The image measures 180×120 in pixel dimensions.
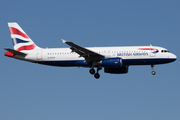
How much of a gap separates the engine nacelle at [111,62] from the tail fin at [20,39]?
12.2 m

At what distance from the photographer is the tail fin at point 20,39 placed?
54.6 meters

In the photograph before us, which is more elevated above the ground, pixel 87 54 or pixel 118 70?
pixel 87 54

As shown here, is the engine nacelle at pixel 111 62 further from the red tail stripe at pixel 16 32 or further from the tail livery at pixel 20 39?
the red tail stripe at pixel 16 32

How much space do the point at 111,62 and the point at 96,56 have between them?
246cm

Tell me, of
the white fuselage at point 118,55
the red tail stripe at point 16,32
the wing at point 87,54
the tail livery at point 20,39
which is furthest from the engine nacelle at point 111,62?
the red tail stripe at point 16,32

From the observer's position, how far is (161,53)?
49688 millimetres

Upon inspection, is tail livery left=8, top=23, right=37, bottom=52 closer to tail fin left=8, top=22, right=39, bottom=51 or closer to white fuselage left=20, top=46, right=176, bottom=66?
tail fin left=8, top=22, right=39, bottom=51

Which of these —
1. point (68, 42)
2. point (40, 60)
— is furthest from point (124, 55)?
point (40, 60)

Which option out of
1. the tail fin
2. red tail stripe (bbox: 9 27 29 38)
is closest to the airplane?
the tail fin

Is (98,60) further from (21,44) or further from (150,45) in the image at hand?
(21,44)

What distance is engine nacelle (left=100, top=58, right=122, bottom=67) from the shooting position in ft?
158

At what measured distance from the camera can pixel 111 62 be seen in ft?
159

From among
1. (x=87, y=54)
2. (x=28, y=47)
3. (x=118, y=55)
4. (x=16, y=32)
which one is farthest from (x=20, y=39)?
(x=118, y=55)

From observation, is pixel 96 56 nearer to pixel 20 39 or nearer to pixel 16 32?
pixel 20 39
